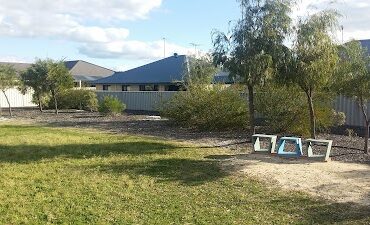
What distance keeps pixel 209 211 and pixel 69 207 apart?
2.26 metres

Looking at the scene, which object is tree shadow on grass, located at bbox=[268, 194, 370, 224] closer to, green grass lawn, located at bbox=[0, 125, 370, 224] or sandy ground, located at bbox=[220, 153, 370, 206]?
green grass lawn, located at bbox=[0, 125, 370, 224]

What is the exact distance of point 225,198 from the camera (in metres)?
8.08

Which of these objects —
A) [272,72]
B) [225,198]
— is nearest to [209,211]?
[225,198]

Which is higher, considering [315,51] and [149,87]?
[315,51]

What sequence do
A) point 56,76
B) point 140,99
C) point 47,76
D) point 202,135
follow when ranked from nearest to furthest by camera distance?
1. point 202,135
2. point 47,76
3. point 56,76
4. point 140,99

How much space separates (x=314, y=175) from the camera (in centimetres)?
960

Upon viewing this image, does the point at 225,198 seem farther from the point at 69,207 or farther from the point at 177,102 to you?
the point at 177,102

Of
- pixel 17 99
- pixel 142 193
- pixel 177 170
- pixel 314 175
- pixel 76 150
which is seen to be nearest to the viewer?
pixel 142 193

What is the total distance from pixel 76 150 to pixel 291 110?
740 centimetres

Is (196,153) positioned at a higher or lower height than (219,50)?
lower

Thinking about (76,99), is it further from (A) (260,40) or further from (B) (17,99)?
(A) (260,40)

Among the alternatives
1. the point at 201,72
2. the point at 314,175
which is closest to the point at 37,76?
the point at 201,72

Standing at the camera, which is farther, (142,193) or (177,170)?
(177,170)

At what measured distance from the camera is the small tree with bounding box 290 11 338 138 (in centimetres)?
1223
